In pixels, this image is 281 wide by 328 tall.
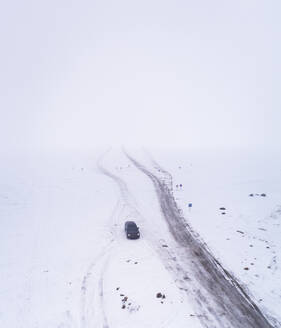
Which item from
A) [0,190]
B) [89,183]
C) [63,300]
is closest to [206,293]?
[63,300]

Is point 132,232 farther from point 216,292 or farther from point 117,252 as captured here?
point 216,292

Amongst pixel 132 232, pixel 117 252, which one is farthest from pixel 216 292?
pixel 132 232

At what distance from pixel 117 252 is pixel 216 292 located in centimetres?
934

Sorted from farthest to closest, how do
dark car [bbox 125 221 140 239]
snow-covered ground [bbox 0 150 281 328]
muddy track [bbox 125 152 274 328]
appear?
dark car [bbox 125 221 140 239] → snow-covered ground [bbox 0 150 281 328] → muddy track [bbox 125 152 274 328]

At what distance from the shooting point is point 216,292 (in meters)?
14.5

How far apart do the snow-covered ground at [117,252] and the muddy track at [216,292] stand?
0.70 metres

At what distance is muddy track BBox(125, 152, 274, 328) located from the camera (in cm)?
1214

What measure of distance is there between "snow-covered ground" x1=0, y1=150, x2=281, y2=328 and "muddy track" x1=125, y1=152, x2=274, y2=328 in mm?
703

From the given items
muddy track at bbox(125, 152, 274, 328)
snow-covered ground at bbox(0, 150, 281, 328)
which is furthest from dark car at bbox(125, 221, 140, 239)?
muddy track at bbox(125, 152, 274, 328)

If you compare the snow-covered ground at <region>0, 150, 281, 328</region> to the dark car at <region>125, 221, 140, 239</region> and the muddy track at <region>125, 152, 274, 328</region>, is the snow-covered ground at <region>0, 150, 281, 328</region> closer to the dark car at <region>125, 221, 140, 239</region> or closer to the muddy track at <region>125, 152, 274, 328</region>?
the dark car at <region>125, 221, 140, 239</region>

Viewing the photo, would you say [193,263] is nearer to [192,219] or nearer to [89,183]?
[192,219]

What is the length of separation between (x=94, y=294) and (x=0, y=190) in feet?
113

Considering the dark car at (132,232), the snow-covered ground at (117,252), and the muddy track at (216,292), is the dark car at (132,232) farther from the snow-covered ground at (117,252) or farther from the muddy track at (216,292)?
the muddy track at (216,292)

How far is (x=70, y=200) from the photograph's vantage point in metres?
35.0
